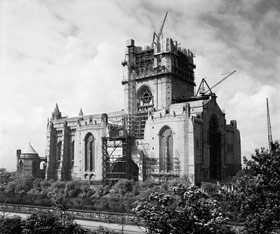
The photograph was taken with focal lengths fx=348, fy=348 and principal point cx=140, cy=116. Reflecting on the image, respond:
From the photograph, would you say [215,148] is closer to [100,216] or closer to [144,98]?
[144,98]

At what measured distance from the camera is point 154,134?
259ft

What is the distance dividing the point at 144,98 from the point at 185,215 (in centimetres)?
7211

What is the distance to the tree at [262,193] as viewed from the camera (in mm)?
21297

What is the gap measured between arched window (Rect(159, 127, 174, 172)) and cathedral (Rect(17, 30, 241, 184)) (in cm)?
22

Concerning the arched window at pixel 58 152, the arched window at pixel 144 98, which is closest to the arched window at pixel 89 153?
the arched window at pixel 58 152

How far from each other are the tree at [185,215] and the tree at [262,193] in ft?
7.02

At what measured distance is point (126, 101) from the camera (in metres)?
93.6

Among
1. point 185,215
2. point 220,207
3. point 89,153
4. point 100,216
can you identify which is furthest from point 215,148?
point 185,215

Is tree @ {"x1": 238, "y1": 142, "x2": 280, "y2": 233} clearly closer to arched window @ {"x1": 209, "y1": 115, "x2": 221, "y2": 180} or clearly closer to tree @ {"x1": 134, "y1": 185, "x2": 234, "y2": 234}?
tree @ {"x1": 134, "y1": 185, "x2": 234, "y2": 234}

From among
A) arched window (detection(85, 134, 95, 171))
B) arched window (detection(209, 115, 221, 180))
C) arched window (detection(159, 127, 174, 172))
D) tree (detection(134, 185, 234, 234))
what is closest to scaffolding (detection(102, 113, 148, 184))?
arched window (detection(159, 127, 174, 172))

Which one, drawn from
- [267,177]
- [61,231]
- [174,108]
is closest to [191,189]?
[267,177]

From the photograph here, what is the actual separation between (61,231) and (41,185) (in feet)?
190

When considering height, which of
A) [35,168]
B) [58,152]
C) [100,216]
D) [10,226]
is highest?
[58,152]

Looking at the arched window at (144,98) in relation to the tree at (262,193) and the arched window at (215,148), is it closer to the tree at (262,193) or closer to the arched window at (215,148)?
the arched window at (215,148)
